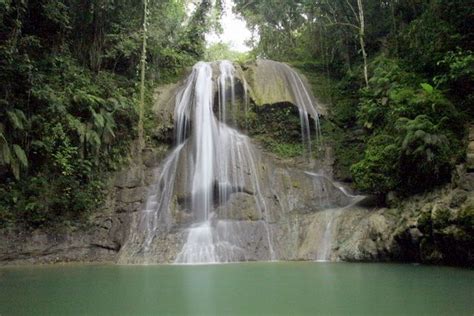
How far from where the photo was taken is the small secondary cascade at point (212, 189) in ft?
39.2

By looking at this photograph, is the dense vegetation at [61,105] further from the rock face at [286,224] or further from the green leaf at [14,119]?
the rock face at [286,224]

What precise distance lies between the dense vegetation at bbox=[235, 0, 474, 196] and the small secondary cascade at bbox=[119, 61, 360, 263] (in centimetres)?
195

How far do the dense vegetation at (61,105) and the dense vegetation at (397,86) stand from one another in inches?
334

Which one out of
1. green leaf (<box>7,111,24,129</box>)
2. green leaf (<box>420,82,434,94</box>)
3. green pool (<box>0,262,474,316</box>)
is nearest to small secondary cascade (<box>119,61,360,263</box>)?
green pool (<box>0,262,474,316</box>)

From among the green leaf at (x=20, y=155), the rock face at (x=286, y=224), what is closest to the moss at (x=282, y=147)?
the rock face at (x=286, y=224)

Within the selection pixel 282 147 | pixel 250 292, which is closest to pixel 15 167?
pixel 250 292

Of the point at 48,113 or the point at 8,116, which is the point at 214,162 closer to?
the point at 48,113

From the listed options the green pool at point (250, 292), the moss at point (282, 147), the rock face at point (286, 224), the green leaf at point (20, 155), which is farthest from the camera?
the moss at point (282, 147)

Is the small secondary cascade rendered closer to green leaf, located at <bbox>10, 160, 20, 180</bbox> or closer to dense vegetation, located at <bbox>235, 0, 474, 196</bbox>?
dense vegetation, located at <bbox>235, 0, 474, 196</bbox>

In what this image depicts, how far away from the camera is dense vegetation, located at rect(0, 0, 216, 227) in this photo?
12.2 metres

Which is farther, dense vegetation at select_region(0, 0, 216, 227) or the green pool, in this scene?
dense vegetation at select_region(0, 0, 216, 227)

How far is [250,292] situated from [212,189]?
27.2 ft

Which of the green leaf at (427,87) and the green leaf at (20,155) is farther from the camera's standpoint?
the green leaf at (20,155)

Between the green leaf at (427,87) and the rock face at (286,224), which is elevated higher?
the green leaf at (427,87)
